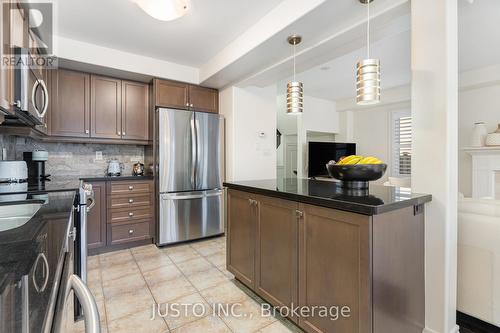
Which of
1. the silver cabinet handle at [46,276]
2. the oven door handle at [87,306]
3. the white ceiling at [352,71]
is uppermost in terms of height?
the white ceiling at [352,71]

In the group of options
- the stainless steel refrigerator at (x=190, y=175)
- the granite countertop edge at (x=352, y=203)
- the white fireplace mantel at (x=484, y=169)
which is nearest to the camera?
the granite countertop edge at (x=352, y=203)

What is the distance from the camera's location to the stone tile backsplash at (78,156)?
10.3 feet

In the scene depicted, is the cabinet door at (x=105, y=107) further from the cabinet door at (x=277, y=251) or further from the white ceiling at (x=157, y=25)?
the cabinet door at (x=277, y=251)

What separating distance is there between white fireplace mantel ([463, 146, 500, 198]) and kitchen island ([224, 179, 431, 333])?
389cm

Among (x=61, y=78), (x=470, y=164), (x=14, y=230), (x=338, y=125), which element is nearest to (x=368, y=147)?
(x=338, y=125)

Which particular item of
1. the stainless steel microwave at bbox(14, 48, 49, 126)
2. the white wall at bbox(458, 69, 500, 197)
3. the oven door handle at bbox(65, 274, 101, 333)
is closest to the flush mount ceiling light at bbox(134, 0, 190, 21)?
the stainless steel microwave at bbox(14, 48, 49, 126)

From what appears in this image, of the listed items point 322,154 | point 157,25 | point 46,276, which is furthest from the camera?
point 322,154

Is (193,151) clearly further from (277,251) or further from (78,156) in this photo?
(277,251)

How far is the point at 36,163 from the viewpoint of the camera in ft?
8.93

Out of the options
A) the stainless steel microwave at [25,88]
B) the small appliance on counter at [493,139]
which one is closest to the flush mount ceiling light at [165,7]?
the stainless steel microwave at [25,88]

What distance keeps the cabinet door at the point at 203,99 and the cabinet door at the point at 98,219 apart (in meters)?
1.65

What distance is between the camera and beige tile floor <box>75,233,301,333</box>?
177 centimetres

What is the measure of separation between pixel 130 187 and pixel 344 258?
2.87 m

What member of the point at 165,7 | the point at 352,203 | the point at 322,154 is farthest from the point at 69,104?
the point at 322,154
